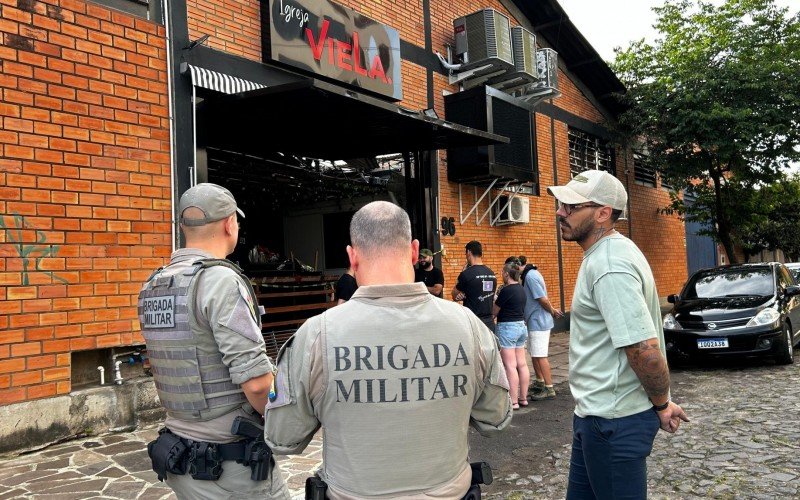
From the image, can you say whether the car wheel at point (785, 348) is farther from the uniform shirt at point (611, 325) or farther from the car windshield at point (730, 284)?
the uniform shirt at point (611, 325)

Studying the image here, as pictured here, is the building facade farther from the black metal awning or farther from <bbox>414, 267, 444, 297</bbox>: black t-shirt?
<bbox>414, 267, 444, 297</bbox>: black t-shirt

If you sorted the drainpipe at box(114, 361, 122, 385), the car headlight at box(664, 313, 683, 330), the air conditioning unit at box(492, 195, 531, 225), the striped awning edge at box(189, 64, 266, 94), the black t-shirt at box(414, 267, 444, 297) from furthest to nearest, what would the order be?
the air conditioning unit at box(492, 195, 531, 225) < the car headlight at box(664, 313, 683, 330) < the black t-shirt at box(414, 267, 444, 297) < the striped awning edge at box(189, 64, 266, 94) < the drainpipe at box(114, 361, 122, 385)

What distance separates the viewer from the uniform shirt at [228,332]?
6.91ft

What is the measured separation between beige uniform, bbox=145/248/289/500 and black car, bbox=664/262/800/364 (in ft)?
25.1

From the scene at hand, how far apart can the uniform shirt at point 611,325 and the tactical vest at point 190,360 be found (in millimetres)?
1449

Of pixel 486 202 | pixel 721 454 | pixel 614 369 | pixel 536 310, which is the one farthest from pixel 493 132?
pixel 614 369

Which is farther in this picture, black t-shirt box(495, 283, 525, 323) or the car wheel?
the car wheel

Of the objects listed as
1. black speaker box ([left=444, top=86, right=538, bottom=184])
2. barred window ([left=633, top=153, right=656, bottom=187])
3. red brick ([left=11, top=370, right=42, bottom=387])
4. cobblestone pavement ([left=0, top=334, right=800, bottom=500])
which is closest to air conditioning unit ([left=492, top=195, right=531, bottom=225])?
black speaker box ([left=444, top=86, right=538, bottom=184])

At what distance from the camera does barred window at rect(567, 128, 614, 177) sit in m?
14.4

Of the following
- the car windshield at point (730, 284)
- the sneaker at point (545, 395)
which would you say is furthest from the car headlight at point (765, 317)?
the sneaker at point (545, 395)

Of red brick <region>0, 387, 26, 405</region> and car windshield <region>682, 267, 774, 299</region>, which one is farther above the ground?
car windshield <region>682, 267, 774, 299</region>

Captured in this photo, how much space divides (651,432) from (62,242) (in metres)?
4.92

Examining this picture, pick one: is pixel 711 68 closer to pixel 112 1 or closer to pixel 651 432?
pixel 112 1

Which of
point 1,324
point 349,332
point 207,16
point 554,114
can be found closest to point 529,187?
point 554,114
